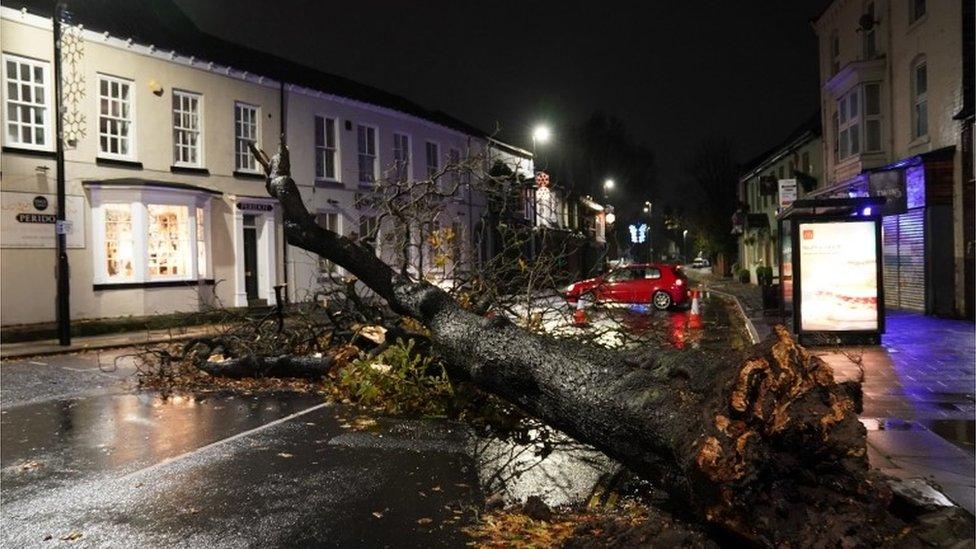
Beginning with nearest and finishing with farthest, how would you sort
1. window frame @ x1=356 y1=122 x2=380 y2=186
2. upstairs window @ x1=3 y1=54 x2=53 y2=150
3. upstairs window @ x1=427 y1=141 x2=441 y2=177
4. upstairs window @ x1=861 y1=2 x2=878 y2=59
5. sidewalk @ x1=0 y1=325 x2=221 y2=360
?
sidewalk @ x1=0 y1=325 x2=221 y2=360
upstairs window @ x1=3 y1=54 x2=53 y2=150
upstairs window @ x1=861 y1=2 x2=878 y2=59
window frame @ x1=356 y1=122 x2=380 y2=186
upstairs window @ x1=427 y1=141 x2=441 y2=177

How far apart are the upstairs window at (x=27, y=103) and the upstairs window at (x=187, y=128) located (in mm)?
Result: 3427

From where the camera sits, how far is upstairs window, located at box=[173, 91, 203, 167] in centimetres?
2041

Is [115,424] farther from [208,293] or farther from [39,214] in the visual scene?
[208,293]

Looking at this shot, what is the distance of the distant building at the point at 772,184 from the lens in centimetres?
2902

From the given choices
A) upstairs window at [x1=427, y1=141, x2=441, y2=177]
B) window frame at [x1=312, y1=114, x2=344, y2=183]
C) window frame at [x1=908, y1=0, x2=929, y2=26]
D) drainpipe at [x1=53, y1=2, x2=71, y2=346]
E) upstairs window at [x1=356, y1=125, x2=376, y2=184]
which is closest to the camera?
drainpipe at [x1=53, y1=2, x2=71, y2=346]

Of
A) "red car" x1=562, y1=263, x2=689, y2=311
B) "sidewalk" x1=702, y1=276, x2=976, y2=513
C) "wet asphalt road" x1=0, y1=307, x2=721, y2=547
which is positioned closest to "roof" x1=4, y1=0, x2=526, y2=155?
"red car" x1=562, y1=263, x2=689, y2=311

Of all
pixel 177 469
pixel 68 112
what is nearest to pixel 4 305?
pixel 68 112

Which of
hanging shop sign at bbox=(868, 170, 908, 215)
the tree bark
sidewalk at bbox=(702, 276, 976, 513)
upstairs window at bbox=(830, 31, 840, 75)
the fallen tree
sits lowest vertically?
sidewalk at bbox=(702, 276, 976, 513)

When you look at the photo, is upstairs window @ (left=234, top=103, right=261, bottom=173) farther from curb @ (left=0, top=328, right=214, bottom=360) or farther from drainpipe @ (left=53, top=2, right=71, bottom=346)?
curb @ (left=0, top=328, right=214, bottom=360)

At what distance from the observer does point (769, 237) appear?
3747cm

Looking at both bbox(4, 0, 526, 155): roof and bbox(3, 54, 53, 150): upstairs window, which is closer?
bbox(3, 54, 53, 150): upstairs window

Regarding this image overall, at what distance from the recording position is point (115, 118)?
18812 mm

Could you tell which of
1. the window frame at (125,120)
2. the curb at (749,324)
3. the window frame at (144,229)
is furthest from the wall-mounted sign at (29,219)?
the curb at (749,324)

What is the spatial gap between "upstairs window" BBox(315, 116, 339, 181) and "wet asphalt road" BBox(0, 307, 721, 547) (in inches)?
666
